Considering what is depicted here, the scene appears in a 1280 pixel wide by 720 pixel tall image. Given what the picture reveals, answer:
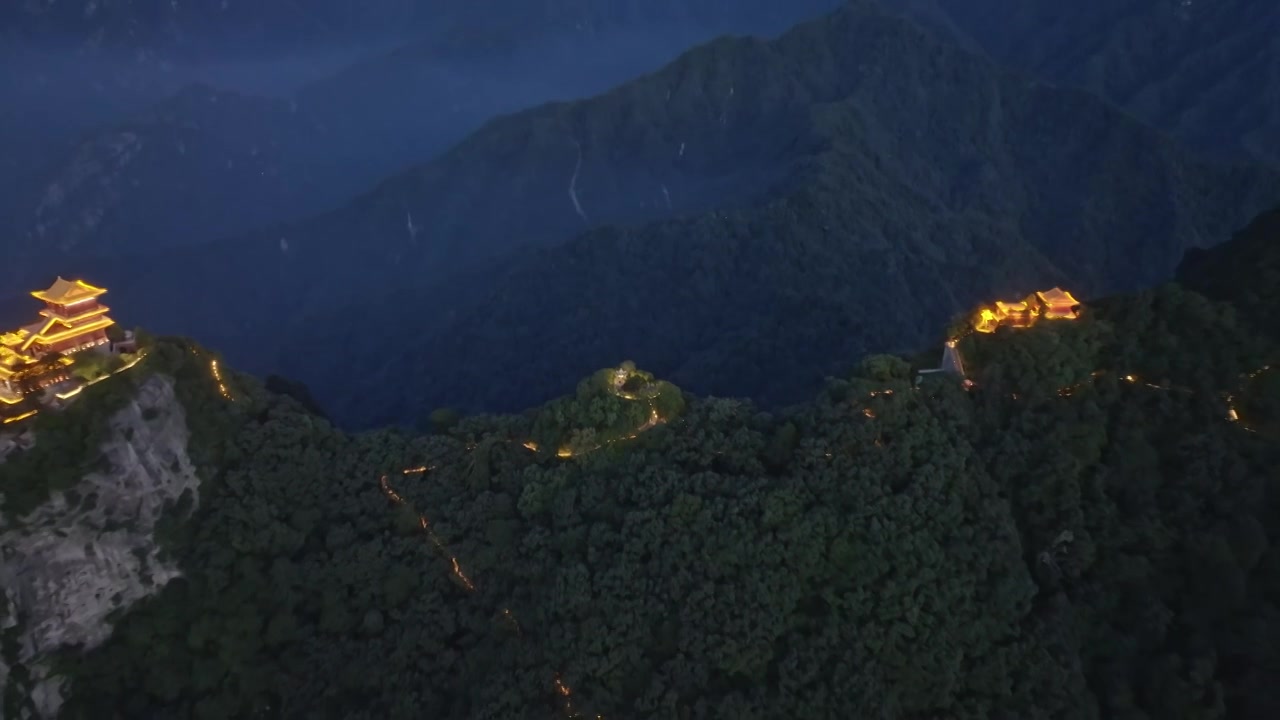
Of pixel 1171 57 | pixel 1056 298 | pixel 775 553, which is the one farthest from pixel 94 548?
pixel 1171 57

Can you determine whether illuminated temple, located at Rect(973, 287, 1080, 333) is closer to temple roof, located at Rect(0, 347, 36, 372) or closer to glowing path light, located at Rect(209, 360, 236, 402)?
glowing path light, located at Rect(209, 360, 236, 402)

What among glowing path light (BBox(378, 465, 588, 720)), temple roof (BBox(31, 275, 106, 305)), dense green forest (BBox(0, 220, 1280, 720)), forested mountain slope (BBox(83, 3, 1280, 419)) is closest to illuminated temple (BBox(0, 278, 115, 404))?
temple roof (BBox(31, 275, 106, 305))

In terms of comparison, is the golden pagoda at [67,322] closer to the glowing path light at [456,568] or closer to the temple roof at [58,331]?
the temple roof at [58,331]

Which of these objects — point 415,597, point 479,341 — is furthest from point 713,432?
point 479,341

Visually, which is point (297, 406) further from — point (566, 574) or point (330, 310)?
point (330, 310)

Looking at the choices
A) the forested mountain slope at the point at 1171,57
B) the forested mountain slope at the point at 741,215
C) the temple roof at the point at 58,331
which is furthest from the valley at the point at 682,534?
the forested mountain slope at the point at 1171,57
